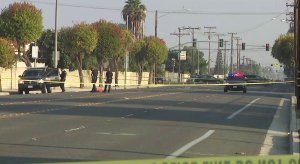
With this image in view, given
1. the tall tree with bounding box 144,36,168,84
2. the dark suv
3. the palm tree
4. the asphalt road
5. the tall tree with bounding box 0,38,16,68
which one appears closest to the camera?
the asphalt road

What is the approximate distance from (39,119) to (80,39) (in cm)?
3908

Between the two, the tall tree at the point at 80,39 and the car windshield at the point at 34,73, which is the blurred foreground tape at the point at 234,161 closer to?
the car windshield at the point at 34,73

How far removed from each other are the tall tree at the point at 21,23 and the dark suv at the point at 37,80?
7.78 meters

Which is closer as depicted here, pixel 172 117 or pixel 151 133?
pixel 151 133

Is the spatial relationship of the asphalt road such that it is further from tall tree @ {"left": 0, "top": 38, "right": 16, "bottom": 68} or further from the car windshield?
tall tree @ {"left": 0, "top": 38, "right": 16, "bottom": 68}

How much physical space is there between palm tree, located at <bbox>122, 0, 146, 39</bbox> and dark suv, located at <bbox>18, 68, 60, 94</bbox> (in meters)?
59.2

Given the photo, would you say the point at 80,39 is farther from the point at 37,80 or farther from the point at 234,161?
the point at 234,161

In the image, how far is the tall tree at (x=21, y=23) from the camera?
5169 cm

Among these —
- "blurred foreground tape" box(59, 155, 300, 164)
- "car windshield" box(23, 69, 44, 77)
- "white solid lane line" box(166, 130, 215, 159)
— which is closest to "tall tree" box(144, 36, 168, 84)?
"car windshield" box(23, 69, 44, 77)

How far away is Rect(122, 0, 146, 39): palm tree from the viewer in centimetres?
10381

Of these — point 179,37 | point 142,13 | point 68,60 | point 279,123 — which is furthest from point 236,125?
point 179,37

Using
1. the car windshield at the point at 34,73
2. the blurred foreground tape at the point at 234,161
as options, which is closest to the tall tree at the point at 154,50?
the car windshield at the point at 34,73

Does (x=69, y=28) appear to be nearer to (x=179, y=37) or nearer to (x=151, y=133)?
(x=151, y=133)

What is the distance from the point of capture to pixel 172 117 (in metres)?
22.5
